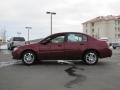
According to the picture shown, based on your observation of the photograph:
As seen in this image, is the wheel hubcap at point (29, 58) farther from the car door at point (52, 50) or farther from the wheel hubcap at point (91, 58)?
the wheel hubcap at point (91, 58)

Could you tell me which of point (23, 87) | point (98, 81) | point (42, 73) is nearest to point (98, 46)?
point (42, 73)

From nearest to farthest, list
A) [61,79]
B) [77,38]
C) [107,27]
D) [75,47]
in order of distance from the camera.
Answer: [61,79]
[75,47]
[77,38]
[107,27]

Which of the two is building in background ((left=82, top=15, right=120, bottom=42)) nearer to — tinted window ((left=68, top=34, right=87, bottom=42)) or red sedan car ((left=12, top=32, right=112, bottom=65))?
tinted window ((left=68, top=34, right=87, bottom=42))

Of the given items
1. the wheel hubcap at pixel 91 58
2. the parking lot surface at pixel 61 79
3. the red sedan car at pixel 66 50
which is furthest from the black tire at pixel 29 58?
the wheel hubcap at pixel 91 58

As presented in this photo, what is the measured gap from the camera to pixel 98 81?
35.1 feet

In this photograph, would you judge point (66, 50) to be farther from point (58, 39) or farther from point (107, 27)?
point (107, 27)

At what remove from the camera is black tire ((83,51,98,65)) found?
15.6 m

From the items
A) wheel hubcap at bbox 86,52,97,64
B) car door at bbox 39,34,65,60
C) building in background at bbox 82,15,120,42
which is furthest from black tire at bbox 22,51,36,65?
building in background at bbox 82,15,120,42

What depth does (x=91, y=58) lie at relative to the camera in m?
15.7

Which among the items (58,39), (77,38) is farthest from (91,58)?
(58,39)

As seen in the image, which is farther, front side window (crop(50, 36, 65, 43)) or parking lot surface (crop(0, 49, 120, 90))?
front side window (crop(50, 36, 65, 43))

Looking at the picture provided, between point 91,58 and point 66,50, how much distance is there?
1146mm

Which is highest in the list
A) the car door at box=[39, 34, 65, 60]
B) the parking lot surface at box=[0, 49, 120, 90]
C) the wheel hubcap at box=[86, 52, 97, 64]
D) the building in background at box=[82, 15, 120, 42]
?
the building in background at box=[82, 15, 120, 42]

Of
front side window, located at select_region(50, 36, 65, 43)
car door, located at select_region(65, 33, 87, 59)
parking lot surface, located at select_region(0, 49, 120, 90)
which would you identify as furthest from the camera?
front side window, located at select_region(50, 36, 65, 43)
